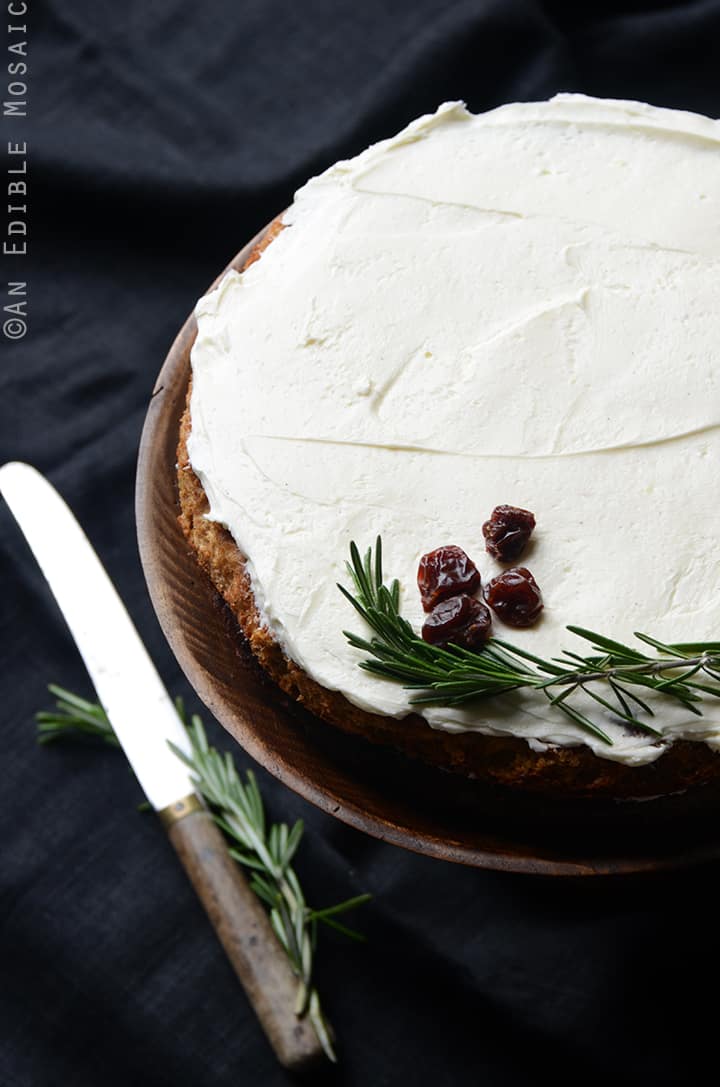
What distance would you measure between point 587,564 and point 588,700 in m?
0.22

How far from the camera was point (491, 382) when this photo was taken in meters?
1.91

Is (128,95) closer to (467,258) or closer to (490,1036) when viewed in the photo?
(467,258)

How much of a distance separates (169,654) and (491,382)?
134cm

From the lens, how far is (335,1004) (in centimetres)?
253

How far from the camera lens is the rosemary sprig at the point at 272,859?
2393mm

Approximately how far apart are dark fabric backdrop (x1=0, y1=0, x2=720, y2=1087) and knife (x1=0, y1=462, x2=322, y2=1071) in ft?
0.83

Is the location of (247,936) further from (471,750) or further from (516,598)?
(516,598)

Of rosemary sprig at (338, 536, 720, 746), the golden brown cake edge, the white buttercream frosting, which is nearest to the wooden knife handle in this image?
the golden brown cake edge

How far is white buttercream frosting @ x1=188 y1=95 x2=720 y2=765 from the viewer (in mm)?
1763

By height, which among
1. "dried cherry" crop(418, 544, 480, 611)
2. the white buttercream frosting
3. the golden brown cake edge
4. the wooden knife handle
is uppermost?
the white buttercream frosting

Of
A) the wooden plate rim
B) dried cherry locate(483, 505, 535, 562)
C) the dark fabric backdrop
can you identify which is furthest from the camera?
the dark fabric backdrop

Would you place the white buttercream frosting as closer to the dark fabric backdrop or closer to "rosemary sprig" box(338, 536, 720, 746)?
"rosemary sprig" box(338, 536, 720, 746)

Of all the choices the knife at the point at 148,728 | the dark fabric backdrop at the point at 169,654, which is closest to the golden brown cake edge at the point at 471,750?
the knife at the point at 148,728

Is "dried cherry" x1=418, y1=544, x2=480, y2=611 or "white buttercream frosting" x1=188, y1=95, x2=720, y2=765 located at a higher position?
"white buttercream frosting" x1=188, y1=95, x2=720, y2=765
